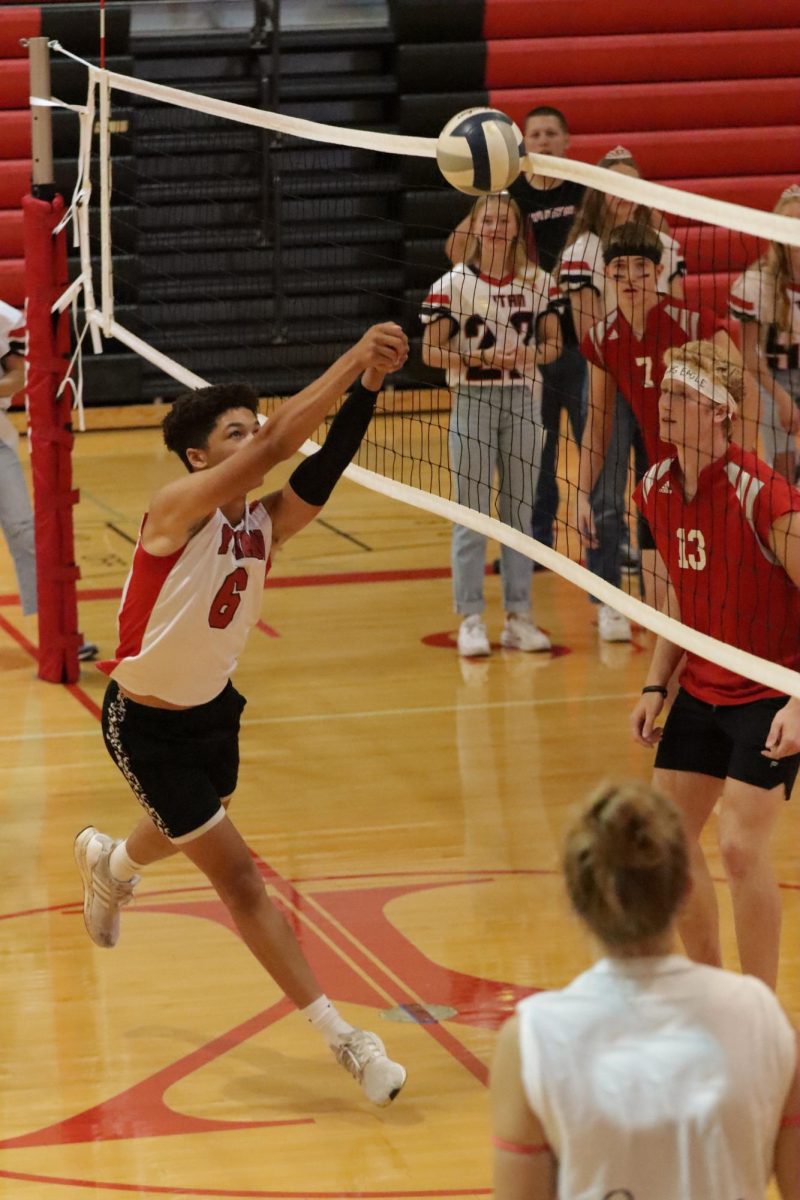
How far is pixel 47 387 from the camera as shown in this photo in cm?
802

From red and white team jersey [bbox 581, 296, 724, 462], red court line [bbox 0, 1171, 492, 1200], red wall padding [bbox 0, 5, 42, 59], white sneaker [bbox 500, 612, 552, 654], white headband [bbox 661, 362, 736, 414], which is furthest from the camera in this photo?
red wall padding [bbox 0, 5, 42, 59]

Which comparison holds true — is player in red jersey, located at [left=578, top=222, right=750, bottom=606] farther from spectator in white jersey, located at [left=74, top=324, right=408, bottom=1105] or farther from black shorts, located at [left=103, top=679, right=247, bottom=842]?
black shorts, located at [left=103, top=679, right=247, bottom=842]

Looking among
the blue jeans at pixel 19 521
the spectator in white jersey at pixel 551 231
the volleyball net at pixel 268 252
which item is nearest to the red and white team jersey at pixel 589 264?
the spectator in white jersey at pixel 551 231

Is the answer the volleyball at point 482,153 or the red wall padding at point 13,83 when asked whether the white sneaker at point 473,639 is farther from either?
the red wall padding at point 13,83

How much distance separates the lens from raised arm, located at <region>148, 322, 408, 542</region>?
4203 mm

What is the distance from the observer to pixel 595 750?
7387 millimetres

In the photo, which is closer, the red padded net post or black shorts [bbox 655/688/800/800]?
black shorts [bbox 655/688/800/800]

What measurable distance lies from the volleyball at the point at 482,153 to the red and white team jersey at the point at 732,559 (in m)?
1.18

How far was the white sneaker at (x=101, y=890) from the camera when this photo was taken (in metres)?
5.23

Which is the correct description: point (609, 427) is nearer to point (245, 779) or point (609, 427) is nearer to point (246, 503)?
point (245, 779)

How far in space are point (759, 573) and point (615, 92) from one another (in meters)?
11.8

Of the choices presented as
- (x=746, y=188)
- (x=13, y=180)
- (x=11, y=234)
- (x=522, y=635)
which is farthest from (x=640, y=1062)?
(x=746, y=188)

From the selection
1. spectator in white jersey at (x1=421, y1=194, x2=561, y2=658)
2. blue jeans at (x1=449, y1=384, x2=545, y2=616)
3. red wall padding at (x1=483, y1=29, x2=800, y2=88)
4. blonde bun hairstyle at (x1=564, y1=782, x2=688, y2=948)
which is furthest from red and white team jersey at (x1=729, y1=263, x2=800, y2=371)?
blonde bun hairstyle at (x1=564, y1=782, x2=688, y2=948)

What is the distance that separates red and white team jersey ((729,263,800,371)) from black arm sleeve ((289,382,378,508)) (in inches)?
187
